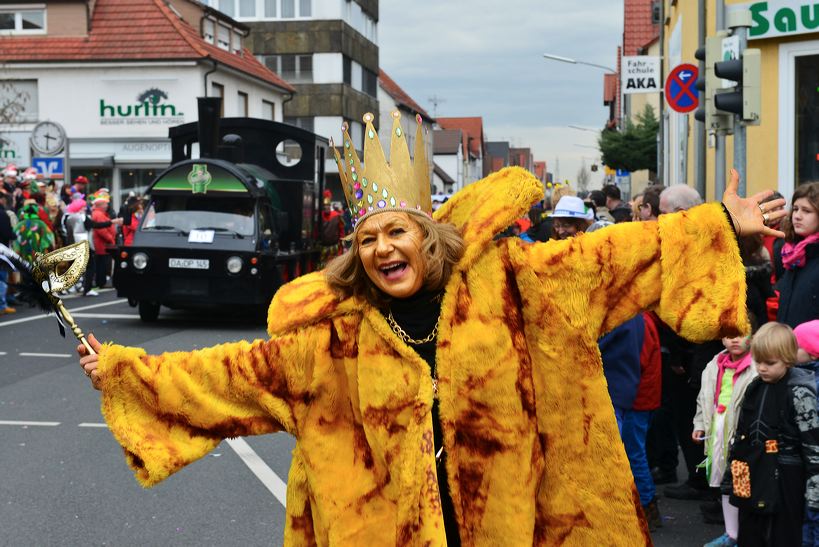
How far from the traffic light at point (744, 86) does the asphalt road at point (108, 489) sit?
11.9ft

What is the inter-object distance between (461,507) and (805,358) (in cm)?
253

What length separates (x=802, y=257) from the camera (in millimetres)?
5805

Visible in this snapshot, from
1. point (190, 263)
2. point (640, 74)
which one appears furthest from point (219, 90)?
point (190, 263)

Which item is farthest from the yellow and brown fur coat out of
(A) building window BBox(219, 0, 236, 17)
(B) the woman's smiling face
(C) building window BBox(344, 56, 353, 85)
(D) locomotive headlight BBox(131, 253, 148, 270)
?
(A) building window BBox(219, 0, 236, 17)

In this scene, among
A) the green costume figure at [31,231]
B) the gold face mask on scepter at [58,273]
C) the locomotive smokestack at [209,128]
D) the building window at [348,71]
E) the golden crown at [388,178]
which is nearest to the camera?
the golden crown at [388,178]

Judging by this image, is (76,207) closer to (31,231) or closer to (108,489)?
(31,231)

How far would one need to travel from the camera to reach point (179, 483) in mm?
7109

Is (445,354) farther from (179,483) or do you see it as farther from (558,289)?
(179,483)

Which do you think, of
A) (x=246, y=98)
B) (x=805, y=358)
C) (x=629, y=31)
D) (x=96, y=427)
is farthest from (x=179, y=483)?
(x=629, y=31)

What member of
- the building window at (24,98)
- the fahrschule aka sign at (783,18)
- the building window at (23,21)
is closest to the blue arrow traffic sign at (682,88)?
the fahrschule aka sign at (783,18)

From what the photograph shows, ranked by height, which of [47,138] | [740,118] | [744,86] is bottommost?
[740,118]

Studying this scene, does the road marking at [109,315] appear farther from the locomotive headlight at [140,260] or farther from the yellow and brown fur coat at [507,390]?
the yellow and brown fur coat at [507,390]

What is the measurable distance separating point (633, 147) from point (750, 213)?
1346 inches

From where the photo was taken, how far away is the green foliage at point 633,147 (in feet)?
121
